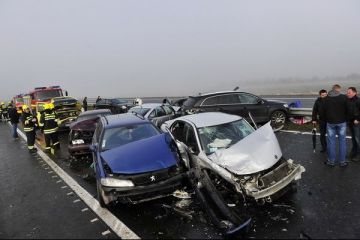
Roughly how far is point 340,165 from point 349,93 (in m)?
1.84

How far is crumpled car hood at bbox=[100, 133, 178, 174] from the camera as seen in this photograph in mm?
6616

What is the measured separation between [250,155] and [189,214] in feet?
4.88

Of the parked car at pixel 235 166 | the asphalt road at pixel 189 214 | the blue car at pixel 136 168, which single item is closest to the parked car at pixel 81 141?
the asphalt road at pixel 189 214

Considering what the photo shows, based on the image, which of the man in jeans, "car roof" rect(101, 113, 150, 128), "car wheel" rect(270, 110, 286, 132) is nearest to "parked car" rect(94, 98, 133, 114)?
"car wheel" rect(270, 110, 286, 132)

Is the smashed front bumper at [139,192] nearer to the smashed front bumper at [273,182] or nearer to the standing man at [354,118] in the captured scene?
the smashed front bumper at [273,182]

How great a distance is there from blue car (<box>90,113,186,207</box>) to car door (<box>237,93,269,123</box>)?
6463mm

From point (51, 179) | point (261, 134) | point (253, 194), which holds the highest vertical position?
point (261, 134)

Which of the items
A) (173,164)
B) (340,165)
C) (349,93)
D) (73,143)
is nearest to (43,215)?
(173,164)

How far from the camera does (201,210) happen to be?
6.21 m

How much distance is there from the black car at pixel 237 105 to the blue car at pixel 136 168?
227 inches

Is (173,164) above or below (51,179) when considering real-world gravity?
above

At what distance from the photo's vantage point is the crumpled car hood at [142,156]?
260 inches

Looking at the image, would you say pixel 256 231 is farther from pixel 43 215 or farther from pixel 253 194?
pixel 43 215

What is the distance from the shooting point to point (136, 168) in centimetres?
658
